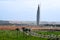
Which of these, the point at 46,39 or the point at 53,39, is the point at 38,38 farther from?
the point at 53,39

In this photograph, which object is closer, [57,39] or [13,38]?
[57,39]

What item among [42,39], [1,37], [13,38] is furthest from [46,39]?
[1,37]

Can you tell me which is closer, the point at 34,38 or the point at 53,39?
the point at 53,39

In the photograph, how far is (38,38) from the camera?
17922mm

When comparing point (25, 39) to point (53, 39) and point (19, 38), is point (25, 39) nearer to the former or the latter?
point (19, 38)

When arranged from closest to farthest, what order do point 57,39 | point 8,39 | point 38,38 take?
point 57,39 → point 8,39 → point 38,38

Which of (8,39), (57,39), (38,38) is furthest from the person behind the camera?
(38,38)

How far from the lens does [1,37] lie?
17.4 meters

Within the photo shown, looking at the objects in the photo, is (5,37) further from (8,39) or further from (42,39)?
(42,39)

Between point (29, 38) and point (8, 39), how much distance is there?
6.35 feet

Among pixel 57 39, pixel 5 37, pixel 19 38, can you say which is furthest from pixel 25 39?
pixel 57 39

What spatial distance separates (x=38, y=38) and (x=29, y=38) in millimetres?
899

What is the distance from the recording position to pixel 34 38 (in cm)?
1773

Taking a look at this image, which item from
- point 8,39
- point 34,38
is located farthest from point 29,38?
point 8,39
